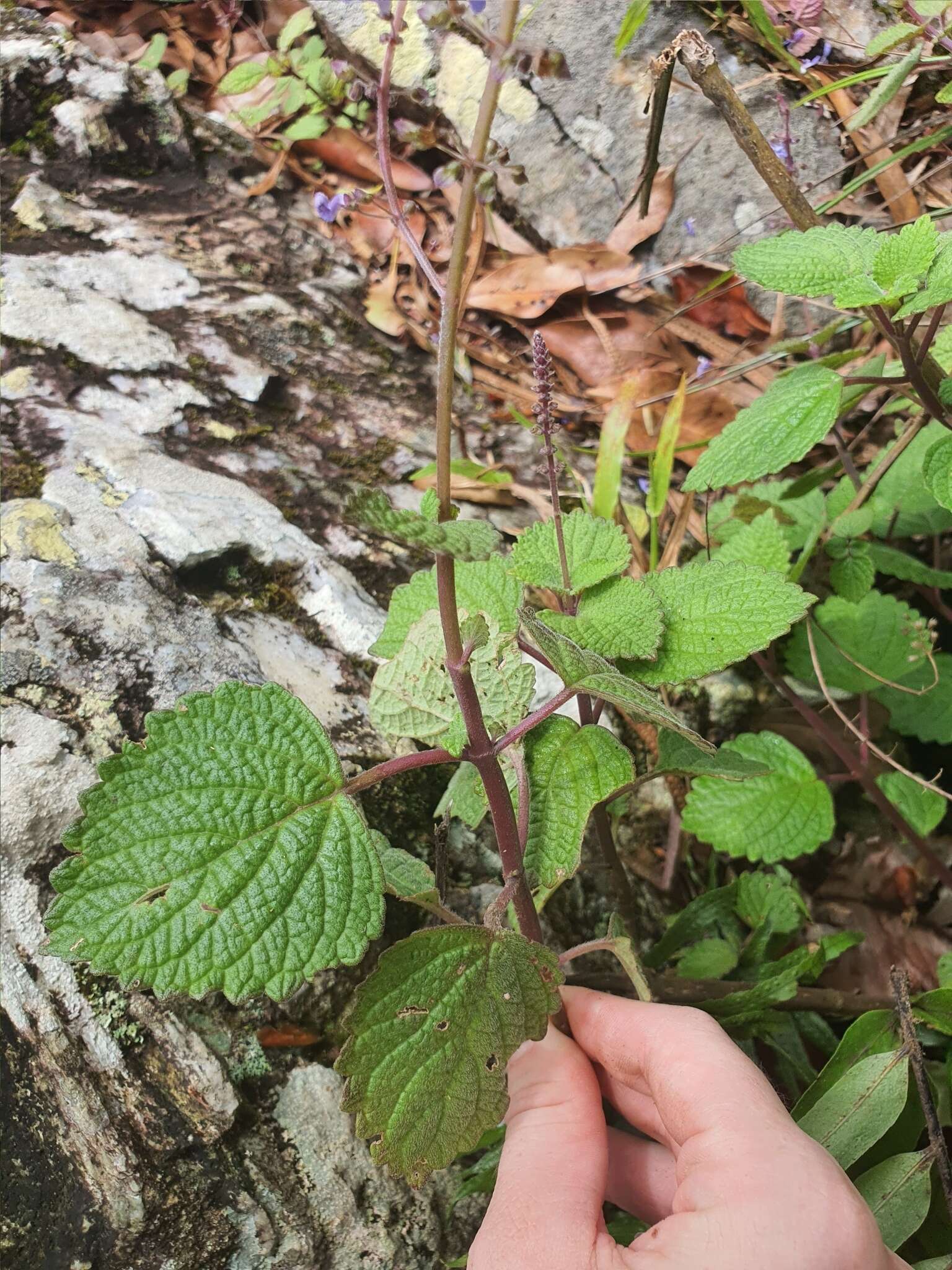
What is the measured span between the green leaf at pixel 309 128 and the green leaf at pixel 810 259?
1691 mm

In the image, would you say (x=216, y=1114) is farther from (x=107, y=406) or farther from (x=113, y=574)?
(x=107, y=406)

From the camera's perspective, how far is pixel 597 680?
84 cm

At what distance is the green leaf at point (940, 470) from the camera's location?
1.07m

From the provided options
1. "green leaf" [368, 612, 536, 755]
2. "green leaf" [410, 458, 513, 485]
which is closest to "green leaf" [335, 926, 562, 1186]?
"green leaf" [368, 612, 536, 755]

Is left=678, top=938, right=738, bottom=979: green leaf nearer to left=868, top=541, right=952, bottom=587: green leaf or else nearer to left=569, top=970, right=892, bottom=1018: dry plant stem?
left=569, top=970, right=892, bottom=1018: dry plant stem

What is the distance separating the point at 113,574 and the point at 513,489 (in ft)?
2.86

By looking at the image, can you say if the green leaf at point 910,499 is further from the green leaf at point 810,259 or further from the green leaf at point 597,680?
the green leaf at point 597,680

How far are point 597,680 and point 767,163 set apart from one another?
893mm

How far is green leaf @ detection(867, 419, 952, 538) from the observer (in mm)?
1598

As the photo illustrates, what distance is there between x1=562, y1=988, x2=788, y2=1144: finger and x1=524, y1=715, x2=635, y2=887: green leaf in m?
0.19

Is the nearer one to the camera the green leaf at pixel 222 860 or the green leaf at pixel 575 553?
the green leaf at pixel 222 860

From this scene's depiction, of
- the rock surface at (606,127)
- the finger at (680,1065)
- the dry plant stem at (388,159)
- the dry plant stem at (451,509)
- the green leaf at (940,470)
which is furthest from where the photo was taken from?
the rock surface at (606,127)

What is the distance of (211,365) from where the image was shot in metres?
1.84

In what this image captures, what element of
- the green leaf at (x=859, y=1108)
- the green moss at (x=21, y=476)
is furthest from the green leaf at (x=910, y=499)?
the green moss at (x=21, y=476)
